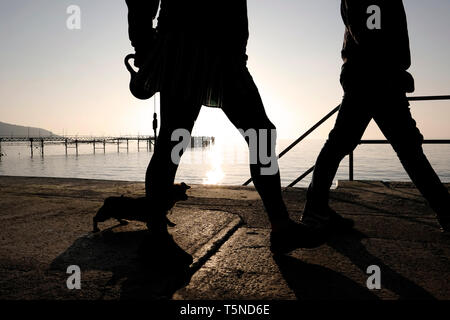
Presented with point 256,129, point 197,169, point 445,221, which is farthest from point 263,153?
point 197,169

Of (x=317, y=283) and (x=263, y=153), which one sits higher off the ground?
(x=263, y=153)

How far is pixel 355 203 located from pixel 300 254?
1.71 metres

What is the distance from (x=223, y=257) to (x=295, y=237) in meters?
0.40

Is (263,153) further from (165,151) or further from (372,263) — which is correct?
(372,263)

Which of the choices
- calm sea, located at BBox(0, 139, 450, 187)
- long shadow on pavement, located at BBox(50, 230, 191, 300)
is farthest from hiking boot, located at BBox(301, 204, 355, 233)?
calm sea, located at BBox(0, 139, 450, 187)

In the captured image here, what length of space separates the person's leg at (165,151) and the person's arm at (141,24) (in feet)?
1.01

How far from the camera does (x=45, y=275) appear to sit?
1.49 meters

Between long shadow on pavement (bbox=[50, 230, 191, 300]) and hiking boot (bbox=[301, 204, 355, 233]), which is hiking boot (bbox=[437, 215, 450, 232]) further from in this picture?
long shadow on pavement (bbox=[50, 230, 191, 300])

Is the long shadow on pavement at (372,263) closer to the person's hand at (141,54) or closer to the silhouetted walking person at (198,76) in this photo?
the silhouetted walking person at (198,76)

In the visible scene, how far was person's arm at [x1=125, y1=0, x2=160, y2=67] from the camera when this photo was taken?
5.38 feet

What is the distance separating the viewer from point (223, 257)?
1.73 meters

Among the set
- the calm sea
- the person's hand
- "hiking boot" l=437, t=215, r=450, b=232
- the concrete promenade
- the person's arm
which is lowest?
the calm sea

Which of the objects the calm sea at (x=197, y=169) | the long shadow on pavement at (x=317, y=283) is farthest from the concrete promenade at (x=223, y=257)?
the calm sea at (x=197, y=169)
